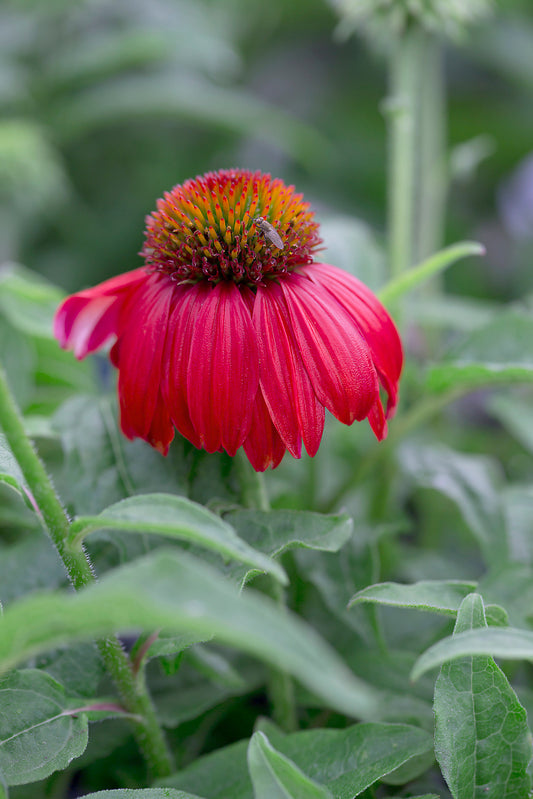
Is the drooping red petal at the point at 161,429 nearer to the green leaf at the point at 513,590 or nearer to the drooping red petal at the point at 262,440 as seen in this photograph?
the drooping red petal at the point at 262,440

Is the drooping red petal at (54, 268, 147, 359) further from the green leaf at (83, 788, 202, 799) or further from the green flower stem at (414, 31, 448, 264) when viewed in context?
the green flower stem at (414, 31, 448, 264)

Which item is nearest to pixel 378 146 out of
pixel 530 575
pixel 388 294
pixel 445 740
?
pixel 388 294

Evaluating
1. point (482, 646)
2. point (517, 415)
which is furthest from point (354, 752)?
point (517, 415)

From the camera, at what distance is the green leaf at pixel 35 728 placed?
13.7 inches

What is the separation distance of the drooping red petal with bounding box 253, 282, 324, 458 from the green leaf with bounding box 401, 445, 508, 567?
0.72 ft

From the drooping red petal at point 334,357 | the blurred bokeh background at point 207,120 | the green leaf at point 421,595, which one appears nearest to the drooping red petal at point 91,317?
the drooping red petal at point 334,357

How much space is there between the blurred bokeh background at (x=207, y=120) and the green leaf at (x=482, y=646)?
78 cm

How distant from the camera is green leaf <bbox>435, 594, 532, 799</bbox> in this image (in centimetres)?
34

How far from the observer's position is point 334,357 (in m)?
0.38

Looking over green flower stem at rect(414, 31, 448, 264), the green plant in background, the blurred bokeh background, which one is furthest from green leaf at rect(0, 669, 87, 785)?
the blurred bokeh background

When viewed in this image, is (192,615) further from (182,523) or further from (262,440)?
(262,440)

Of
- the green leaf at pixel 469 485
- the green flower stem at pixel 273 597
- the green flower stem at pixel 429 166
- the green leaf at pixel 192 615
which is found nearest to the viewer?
the green leaf at pixel 192 615

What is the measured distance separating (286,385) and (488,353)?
0.88 feet

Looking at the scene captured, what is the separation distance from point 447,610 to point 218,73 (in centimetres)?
114
